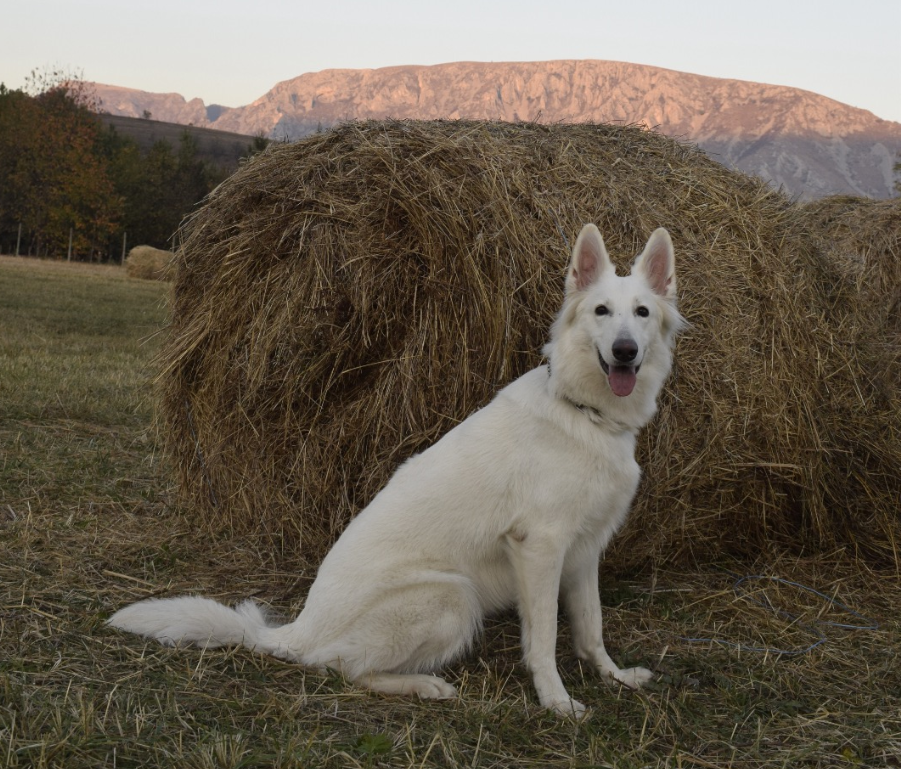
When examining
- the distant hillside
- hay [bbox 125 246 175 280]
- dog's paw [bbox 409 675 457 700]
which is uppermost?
→ the distant hillside

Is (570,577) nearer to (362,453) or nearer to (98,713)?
(362,453)

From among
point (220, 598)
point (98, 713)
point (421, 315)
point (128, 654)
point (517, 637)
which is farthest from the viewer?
point (421, 315)

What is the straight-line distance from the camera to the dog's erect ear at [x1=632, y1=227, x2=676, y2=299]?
11.3 ft

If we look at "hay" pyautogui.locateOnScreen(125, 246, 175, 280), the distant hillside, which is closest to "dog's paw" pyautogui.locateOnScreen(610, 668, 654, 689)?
"hay" pyautogui.locateOnScreen(125, 246, 175, 280)

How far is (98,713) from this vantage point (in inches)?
110

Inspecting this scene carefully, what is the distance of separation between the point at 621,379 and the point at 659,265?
0.48 m

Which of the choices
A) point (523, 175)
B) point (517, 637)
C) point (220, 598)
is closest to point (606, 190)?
point (523, 175)

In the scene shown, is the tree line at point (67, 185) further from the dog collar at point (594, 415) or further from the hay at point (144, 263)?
the dog collar at point (594, 415)

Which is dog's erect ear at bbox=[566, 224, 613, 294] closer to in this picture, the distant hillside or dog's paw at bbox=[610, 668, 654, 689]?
dog's paw at bbox=[610, 668, 654, 689]

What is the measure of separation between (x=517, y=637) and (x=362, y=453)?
1.16m

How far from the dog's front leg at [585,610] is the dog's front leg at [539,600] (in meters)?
0.20

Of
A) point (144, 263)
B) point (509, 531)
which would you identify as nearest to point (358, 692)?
point (509, 531)

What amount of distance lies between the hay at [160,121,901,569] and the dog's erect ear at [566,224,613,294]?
2.05 ft

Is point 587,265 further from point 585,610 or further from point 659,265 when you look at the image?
point 585,610
